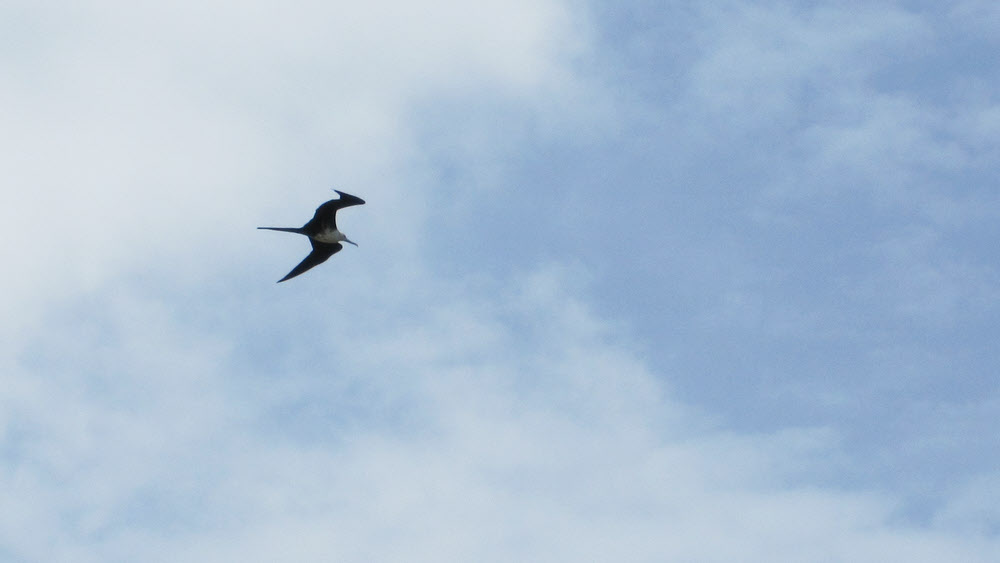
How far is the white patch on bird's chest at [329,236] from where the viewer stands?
38344 millimetres

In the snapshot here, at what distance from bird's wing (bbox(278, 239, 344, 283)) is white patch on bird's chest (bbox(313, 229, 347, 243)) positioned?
0.35m

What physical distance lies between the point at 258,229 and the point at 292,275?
6346mm

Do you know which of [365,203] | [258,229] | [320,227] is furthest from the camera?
[320,227]

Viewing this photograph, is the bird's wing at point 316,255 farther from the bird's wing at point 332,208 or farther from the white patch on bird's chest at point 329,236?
the bird's wing at point 332,208

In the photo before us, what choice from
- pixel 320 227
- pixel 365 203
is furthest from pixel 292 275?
pixel 365 203

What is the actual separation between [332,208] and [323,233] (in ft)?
5.18

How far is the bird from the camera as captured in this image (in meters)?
36.3

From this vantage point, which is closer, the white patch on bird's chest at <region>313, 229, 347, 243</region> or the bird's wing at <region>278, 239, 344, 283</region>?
the white patch on bird's chest at <region>313, 229, 347, 243</region>

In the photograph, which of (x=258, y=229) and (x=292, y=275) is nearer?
(x=258, y=229)

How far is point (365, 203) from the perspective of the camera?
1394 inches

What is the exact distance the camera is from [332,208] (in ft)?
121

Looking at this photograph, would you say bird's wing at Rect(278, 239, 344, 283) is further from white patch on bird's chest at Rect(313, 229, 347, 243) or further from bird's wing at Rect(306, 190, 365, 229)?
bird's wing at Rect(306, 190, 365, 229)

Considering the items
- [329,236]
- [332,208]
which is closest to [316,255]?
[329,236]

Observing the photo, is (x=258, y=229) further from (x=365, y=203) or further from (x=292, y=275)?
(x=292, y=275)
